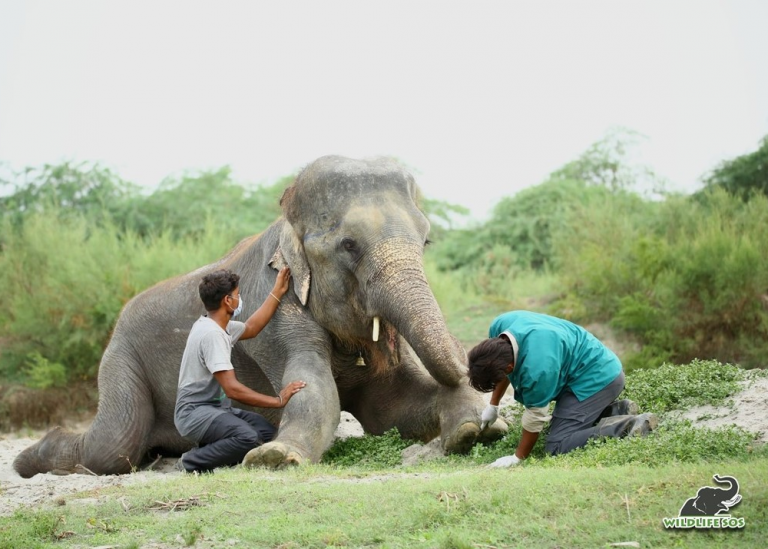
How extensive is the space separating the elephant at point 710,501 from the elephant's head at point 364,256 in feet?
10.4

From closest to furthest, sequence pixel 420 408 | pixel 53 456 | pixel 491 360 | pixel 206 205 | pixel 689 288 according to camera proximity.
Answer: pixel 491 360, pixel 420 408, pixel 53 456, pixel 689 288, pixel 206 205

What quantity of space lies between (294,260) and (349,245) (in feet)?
2.40

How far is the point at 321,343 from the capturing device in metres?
9.83

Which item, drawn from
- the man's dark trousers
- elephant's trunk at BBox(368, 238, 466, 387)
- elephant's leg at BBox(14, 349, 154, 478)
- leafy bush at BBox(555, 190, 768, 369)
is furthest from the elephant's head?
leafy bush at BBox(555, 190, 768, 369)

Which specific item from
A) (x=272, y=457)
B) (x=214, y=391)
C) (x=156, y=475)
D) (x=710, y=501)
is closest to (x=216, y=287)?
(x=214, y=391)

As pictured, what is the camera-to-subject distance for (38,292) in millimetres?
20422

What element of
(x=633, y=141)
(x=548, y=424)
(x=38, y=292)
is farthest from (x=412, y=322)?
(x=633, y=141)

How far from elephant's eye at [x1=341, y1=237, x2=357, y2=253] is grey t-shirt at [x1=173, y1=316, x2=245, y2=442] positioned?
4.48ft

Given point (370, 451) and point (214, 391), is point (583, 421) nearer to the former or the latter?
point (370, 451)

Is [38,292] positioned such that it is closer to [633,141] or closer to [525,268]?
[525,268]

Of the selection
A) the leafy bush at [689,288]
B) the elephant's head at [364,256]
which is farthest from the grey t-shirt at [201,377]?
the leafy bush at [689,288]

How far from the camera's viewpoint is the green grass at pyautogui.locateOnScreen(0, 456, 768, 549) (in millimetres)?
5773

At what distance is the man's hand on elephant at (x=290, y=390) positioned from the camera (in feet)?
29.8

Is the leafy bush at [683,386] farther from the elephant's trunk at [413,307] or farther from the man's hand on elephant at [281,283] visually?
the man's hand on elephant at [281,283]
